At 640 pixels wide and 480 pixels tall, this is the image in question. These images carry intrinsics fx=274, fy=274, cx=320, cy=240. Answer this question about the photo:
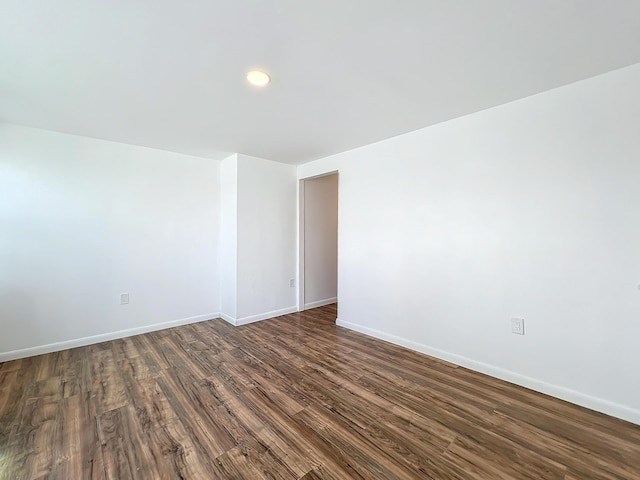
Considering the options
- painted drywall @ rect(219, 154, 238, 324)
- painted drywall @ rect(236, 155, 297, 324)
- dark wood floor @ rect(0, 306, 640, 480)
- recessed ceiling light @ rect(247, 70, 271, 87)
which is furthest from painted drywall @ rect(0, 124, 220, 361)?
recessed ceiling light @ rect(247, 70, 271, 87)

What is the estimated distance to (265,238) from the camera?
400 cm

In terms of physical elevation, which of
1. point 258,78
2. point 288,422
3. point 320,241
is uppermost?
point 258,78

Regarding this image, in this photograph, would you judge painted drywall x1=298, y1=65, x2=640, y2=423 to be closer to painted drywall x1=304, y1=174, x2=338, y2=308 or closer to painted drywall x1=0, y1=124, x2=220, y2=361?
painted drywall x1=304, y1=174, x2=338, y2=308

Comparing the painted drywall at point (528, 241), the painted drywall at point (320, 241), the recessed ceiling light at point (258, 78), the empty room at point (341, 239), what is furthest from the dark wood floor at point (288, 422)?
the recessed ceiling light at point (258, 78)

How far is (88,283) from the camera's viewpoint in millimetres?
3090

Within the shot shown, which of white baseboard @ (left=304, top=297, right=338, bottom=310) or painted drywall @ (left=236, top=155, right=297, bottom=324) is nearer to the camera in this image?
painted drywall @ (left=236, top=155, right=297, bottom=324)

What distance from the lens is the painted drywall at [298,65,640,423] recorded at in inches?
71.7

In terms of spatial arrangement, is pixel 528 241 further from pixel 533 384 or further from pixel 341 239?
pixel 341 239

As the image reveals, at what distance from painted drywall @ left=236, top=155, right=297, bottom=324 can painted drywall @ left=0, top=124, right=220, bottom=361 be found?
1.90 ft

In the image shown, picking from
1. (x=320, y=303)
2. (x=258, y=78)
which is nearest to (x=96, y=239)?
(x=258, y=78)

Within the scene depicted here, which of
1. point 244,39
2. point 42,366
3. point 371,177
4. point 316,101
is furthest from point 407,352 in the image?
point 42,366

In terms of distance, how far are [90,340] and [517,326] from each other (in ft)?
14.1

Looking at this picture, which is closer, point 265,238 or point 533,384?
point 533,384

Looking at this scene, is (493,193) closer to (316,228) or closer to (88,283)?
(316,228)
